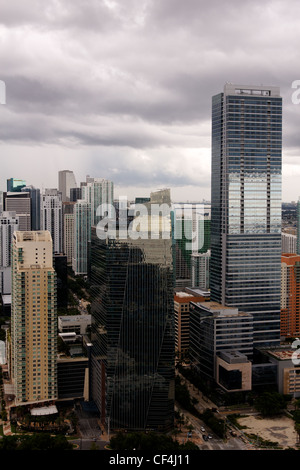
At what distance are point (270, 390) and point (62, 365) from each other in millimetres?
6568

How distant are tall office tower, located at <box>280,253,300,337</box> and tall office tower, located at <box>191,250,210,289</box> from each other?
7.57 meters

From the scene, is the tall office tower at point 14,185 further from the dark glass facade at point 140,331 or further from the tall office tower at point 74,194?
the dark glass facade at point 140,331

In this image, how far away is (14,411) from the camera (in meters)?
14.5

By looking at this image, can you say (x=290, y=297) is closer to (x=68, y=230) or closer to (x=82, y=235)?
(x=82, y=235)

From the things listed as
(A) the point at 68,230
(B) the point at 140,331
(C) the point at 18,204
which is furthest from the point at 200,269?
(C) the point at 18,204

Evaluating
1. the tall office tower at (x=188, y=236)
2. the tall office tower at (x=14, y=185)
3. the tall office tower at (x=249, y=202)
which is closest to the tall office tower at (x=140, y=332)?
the tall office tower at (x=249, y=202)

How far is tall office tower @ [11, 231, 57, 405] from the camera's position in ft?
46.8

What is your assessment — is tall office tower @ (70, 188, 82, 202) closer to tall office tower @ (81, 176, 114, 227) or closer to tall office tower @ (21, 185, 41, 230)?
tall office tower @ (21, 185, 41, 230)

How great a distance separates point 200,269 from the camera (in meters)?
30.3

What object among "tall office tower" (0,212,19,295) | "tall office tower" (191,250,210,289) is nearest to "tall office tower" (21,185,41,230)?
"tall office tower" (0,212,19,295)

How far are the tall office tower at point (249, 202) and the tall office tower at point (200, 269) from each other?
1096 centimetres

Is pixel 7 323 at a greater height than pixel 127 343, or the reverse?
pixel 127 343
